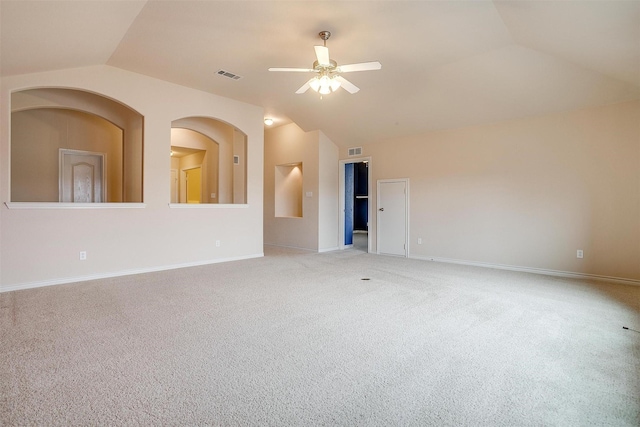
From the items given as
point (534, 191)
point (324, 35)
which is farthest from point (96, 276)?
point (534, 191)

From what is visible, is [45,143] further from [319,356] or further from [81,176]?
[319,356]

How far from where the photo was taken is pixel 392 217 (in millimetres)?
6727

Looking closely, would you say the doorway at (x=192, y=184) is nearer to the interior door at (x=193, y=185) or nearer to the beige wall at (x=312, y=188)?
the interior door at (x=193, y=185)

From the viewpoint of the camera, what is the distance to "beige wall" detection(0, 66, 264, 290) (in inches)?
151

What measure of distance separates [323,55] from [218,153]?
490cm

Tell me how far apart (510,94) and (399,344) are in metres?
4.24

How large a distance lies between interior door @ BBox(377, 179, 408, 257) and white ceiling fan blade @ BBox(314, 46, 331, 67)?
12.1 feet

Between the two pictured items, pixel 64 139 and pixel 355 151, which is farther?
pixel 355 151

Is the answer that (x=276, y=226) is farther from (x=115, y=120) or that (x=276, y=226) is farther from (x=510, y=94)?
(x=510, y=94)

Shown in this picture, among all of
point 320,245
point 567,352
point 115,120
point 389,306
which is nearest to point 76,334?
point 389,306

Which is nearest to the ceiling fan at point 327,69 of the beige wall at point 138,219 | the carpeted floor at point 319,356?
the carpeted floor at point 319,356

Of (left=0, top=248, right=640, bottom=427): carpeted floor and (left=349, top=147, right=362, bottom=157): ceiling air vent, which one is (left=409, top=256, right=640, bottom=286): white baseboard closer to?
(left=0, top=248, right=640, bottom=427): carpeted floor

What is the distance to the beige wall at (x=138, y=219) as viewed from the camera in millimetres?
3824

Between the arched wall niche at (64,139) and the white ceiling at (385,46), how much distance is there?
138cm
